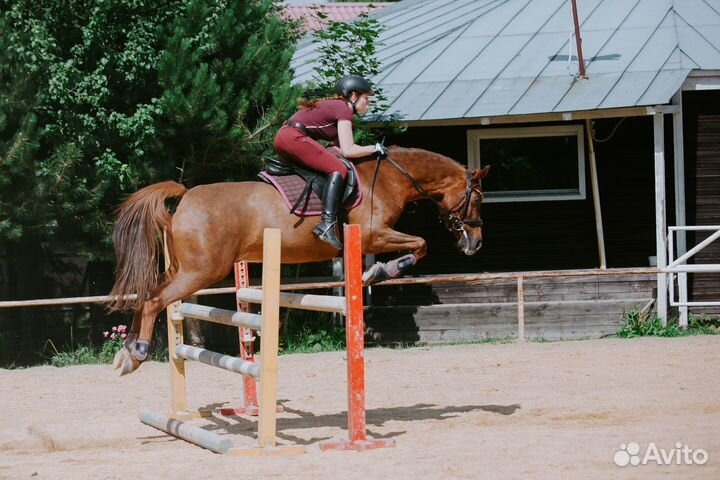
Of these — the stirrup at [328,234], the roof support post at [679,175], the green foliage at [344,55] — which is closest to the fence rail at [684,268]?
the roof support post at [679,175]

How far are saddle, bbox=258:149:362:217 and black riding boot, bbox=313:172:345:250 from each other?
9 centimetres

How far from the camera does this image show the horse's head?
29.0 feet

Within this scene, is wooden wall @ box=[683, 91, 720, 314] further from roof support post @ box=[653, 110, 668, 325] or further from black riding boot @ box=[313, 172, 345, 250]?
black riding boot @ box=[313, 172, 345, 250]

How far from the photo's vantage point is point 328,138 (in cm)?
844

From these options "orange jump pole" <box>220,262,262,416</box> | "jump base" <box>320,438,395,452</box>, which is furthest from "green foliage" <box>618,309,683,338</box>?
"jump base" <box>320,438,395,452</box>

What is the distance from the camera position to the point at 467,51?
1738 cm

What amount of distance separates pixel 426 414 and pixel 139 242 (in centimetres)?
289

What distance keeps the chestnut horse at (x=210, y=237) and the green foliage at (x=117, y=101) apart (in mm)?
4995

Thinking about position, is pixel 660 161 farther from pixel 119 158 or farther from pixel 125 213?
pixel 125 213

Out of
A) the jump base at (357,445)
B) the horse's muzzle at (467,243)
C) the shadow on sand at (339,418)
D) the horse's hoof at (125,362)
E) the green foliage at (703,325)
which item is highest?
the horse's muzzle at (467,243)

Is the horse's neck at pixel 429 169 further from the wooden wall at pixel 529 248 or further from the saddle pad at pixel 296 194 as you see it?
the wooden wall at pixel 529 248

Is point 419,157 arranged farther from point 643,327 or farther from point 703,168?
point 703,168

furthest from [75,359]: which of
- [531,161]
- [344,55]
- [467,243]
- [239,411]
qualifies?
[531,161]

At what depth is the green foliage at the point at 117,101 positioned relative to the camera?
12844 mm
